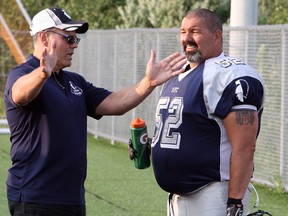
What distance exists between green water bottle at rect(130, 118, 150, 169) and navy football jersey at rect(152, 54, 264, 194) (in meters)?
0.63

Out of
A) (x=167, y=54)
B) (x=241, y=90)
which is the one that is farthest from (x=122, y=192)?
(x=241, y=90)

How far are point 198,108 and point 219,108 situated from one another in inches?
5.3

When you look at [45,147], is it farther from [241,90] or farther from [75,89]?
[241,90]

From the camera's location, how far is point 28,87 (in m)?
5.75

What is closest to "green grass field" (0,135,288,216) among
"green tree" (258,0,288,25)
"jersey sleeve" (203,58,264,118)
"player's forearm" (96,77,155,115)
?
"player's forearm" (96,77,155,115)

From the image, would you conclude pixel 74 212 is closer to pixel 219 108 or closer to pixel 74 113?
pixel 74 113

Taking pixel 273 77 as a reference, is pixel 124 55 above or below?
below

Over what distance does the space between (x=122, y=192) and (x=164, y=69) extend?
6.27 meters

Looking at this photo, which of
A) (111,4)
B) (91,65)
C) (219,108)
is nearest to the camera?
(219,108)

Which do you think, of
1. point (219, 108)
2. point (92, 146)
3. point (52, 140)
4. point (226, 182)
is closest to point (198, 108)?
point (219, 108)

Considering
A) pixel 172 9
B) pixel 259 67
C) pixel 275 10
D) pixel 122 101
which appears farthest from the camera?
pixel 275 10

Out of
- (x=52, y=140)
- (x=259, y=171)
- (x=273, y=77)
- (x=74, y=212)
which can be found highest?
(x=52, y=140)

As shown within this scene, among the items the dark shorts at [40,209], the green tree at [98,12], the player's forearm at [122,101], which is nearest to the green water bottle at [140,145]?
the player's forearm at [122,101]

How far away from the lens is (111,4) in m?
29.4
